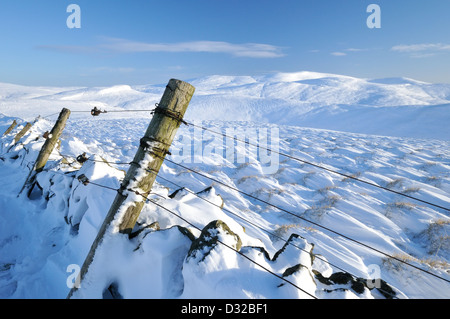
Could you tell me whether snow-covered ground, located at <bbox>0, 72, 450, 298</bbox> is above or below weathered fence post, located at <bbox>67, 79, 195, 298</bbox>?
below

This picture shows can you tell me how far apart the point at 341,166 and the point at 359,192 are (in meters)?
2.97

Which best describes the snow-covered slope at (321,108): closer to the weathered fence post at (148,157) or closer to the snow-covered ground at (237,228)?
the snow-covered ground at (237,228)

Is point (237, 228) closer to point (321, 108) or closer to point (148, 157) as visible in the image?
point (148, 157)

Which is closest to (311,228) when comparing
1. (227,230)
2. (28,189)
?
(227,230)

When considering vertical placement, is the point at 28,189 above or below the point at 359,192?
above

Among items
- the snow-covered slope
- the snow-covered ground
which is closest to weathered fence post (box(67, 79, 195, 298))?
the snow-covered ground

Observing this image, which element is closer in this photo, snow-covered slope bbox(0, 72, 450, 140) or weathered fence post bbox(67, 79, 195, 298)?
weathered fence post bbox(67, 79, 195, 298)

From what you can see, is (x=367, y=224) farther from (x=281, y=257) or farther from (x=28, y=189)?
(x=28, y=189)

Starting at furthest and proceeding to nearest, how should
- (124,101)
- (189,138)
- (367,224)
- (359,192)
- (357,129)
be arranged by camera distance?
(124,101)
(357,129)
(189,138)
(359,192)
(367,224)

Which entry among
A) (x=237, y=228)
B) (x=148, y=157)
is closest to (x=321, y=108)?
(x=237, y=228)

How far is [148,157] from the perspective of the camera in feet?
8.39

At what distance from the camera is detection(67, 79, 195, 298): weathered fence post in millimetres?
2471

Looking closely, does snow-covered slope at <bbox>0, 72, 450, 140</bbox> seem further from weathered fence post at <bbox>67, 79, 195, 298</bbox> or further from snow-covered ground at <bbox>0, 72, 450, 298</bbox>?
weathered fence post at <bbox>67, 79, 195, 298</bbox>
